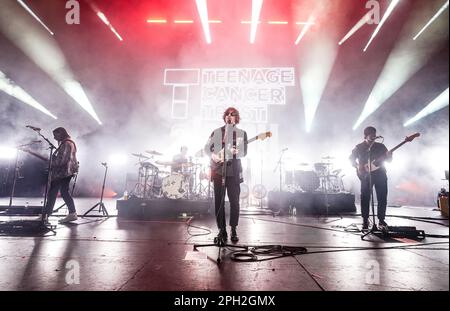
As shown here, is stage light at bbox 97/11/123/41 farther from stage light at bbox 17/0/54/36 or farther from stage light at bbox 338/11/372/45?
stage light at bbox 338/11/372/45

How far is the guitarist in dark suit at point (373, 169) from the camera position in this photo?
354cm

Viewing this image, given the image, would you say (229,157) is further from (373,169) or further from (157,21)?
(157,21)

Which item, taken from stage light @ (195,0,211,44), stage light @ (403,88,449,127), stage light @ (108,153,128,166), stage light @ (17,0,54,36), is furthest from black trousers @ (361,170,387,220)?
stage light @ (108,153,128,166)

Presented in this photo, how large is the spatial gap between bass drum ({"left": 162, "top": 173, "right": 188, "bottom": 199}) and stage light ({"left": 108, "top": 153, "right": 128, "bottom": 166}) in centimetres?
544

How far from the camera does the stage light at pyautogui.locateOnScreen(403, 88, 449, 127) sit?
784 centimetres

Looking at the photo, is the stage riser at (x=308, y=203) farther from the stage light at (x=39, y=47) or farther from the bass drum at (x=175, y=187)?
the stage light at (x=39, y=47)

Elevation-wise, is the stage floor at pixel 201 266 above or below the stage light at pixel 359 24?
below

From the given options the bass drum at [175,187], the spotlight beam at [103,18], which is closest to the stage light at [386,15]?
the bass drum at [175,187]

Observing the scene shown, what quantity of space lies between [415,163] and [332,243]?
9.34 meters

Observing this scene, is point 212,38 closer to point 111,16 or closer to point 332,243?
point 111,16

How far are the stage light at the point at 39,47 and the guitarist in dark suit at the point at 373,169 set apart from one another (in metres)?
8.30

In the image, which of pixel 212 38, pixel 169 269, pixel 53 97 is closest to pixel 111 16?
pixel 212 38

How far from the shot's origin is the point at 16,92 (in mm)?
6961
